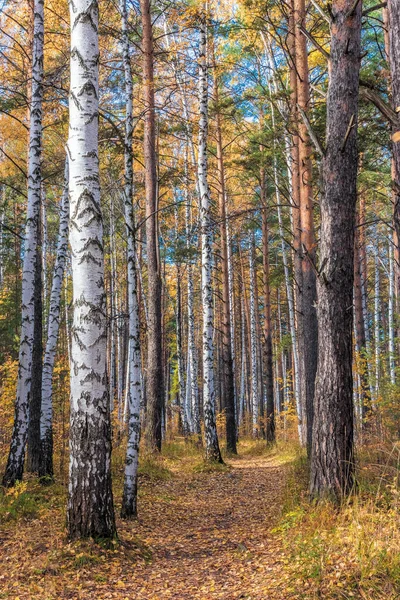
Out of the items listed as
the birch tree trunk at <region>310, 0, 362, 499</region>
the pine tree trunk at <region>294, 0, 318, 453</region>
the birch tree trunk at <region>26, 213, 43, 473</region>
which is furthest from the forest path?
the birch tree trunk at <region>26, 213, 43, 473</region>

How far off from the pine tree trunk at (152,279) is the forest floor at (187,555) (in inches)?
152

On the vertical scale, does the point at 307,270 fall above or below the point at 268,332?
above

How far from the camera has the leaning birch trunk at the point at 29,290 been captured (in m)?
6.84

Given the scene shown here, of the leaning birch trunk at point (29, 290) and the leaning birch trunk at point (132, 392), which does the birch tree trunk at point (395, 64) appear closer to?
the leaning birch trunk at point (132, 392)

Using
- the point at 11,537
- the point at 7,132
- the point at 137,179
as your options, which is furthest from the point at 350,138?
the point at 137,179

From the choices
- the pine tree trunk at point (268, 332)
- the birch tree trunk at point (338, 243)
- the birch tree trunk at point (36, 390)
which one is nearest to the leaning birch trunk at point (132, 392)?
the birch tree trunk at point (338, 243)


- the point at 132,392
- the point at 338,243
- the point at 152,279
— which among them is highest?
the point at 152,279

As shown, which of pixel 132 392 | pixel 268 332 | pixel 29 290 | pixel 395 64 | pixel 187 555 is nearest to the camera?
pixel 395 64

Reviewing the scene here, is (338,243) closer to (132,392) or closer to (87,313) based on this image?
(87,313)

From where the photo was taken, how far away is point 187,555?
4.76 m

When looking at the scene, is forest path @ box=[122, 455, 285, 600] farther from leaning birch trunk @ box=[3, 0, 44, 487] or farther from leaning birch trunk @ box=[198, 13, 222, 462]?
leaning birch trunk @ box=[3, 0, 44, 487]

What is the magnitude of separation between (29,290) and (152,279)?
4285 millimetres

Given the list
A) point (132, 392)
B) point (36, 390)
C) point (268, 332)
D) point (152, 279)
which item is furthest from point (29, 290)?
point (268, 332)

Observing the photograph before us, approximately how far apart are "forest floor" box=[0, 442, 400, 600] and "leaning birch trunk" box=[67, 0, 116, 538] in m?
0.41
